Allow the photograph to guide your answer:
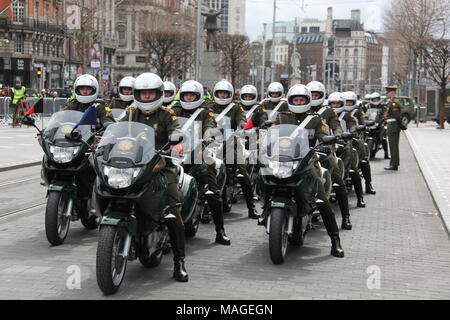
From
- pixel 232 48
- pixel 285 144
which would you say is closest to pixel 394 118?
pixel 285 144

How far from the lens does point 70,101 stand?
30.3 ft

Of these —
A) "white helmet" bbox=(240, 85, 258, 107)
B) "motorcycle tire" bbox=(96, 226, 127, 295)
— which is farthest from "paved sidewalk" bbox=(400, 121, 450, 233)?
"motorcycle tire" bbox=(96, 226, 127, 295)

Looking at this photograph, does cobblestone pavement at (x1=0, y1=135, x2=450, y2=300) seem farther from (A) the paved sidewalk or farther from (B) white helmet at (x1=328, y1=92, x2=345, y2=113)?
(B) white helmet at (x1=328, y1=92, x2=345, y2=113)

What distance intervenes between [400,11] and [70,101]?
5408 centimetres

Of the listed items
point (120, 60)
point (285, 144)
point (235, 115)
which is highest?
point (120, 60)

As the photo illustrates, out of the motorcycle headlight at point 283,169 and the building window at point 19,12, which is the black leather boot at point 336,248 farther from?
the building window at point 19,12

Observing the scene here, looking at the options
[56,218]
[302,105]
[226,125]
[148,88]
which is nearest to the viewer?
[148,88]

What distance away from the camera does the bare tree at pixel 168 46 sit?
2832 inches

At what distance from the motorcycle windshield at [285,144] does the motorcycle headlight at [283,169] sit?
41mm

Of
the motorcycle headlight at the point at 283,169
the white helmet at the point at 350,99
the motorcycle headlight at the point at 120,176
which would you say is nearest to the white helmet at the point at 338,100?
the white helmet at the point at 350,99

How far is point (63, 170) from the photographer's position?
26.5ft

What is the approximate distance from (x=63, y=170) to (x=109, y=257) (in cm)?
245

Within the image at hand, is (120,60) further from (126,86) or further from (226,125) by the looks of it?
(226,125)
